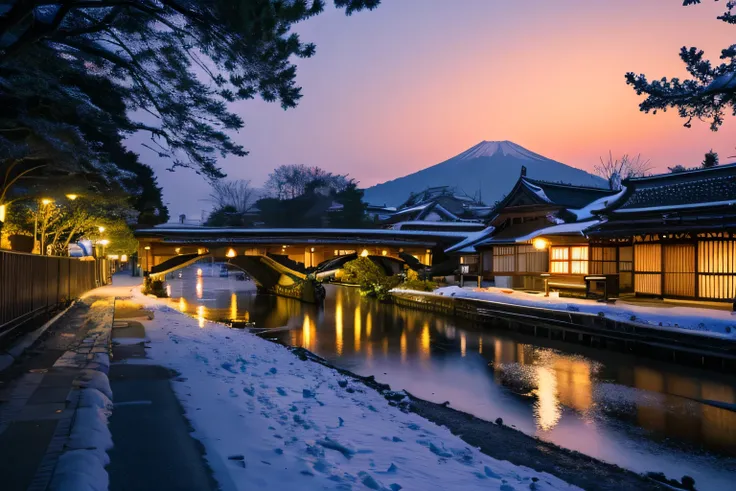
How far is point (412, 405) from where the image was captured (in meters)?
10.8

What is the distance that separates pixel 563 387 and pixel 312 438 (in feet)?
34.9

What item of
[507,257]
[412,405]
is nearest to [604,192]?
[507,257]

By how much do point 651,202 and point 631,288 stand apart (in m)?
5.64

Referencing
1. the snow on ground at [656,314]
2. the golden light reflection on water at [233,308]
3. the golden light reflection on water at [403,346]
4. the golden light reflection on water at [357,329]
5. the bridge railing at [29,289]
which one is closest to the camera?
the bridge railing at [29,289]

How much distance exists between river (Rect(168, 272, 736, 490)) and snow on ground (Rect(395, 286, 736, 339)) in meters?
1.43

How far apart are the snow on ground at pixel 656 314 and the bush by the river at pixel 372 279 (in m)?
16.5

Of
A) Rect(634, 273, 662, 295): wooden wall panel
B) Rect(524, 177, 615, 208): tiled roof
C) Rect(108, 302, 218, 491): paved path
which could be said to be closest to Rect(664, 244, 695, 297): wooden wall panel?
Rect(634, 273, 662, 295): wooden wall panel

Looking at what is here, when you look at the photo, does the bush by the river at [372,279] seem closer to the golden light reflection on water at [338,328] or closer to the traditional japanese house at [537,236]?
the golden light reflection on water at [338,328]

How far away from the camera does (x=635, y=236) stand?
2212 cm

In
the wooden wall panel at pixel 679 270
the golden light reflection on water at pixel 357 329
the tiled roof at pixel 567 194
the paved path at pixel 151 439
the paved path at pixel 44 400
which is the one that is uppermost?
the tiled roof at pixel 567 194

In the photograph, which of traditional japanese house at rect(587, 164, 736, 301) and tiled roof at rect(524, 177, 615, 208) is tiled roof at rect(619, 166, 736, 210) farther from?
tiled roof at rect(524, 177, 615, 208)

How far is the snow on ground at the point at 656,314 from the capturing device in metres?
15.8

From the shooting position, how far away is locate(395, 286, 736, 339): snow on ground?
15820 millimetres

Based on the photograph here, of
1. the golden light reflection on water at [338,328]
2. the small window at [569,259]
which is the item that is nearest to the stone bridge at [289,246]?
the golden light reflection on water at [338,328]
